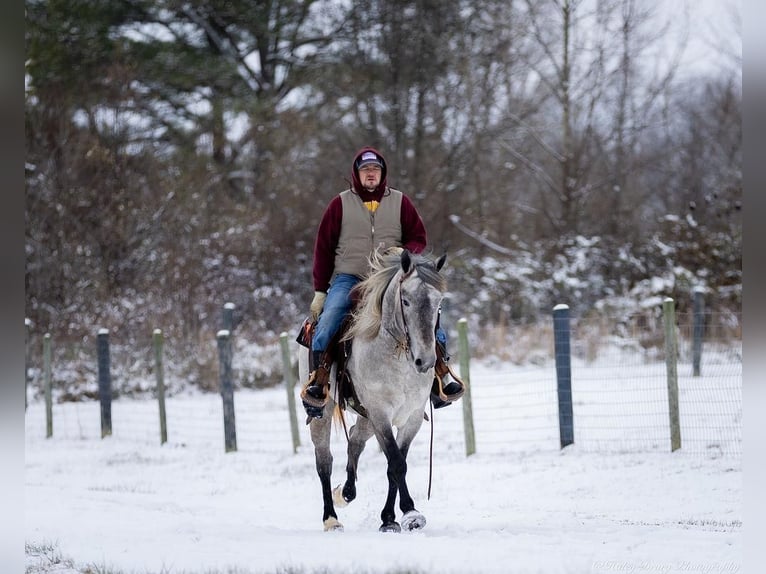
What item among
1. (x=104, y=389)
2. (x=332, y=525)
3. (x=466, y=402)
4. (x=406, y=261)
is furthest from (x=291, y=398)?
(x=406, y=261)

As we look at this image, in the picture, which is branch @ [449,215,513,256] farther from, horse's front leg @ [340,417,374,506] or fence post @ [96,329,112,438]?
horse's front leg @ [340,417,374,506]

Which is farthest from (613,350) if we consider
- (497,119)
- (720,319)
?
(497,119)

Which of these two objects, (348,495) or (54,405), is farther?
(54,405)

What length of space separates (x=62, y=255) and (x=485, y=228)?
413 inches

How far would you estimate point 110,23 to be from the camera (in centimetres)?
2473

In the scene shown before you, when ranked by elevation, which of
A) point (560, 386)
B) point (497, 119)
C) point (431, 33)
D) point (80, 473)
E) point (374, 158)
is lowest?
point (80, 473)

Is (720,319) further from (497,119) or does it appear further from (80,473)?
(80,473)

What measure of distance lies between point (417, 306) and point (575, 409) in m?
7.81

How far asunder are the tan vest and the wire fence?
3951 mm

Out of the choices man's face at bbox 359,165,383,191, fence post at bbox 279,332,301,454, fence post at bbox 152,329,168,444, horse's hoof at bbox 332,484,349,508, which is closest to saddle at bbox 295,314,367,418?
horse's hoof at bbox 332,484,349,508

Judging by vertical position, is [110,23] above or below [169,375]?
above

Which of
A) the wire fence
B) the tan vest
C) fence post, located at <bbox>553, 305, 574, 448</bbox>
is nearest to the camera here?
the tan vest

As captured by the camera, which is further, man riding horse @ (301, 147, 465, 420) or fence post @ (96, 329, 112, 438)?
fence post @ (96, 329, 112, 438)

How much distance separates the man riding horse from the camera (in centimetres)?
662
